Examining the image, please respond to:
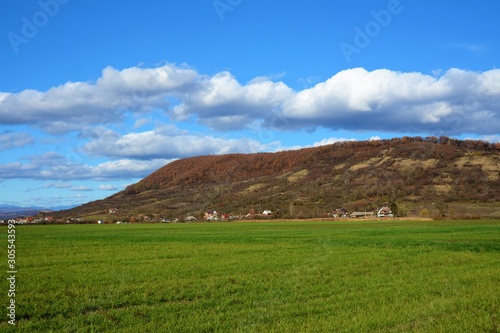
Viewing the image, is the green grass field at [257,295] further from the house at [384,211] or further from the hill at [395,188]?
the house at [384,211]

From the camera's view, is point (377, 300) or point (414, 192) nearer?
point (377, 300)

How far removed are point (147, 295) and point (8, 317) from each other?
4909mm

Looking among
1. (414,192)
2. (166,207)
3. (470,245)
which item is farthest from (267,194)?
(470,245)

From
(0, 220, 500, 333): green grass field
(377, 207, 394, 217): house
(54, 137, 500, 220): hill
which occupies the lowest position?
(0, 220, 500, 333): green grass field

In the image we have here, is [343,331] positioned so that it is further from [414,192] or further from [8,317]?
[414,192]

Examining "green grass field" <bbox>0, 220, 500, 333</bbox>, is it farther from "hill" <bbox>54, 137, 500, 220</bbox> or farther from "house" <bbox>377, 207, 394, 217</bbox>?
"house" <bbox>377, 207, 394, 217</bbox>

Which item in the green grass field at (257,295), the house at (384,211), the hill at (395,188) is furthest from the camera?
the hill at (395,188)

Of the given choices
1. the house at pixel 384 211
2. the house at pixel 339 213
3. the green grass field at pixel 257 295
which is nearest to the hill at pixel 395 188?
the house at pixel 339 213

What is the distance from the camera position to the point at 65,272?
23.5 metres

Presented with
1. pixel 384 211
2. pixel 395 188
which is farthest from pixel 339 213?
pixel 395 188

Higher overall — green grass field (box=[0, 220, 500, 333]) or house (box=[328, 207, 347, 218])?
house (box=[328, 207, 347, 218])

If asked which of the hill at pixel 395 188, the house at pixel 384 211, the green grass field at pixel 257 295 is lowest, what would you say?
the green grass field at pixel 257 295

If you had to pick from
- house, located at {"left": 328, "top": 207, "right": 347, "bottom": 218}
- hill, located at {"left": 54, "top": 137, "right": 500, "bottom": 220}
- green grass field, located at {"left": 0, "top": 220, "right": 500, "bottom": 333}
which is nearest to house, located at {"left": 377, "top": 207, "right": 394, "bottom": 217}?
hill, located at {"left": 54, "top": 137, "right": 500, "bottom": 220}

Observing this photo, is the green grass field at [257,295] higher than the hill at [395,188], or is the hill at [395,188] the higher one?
the hill at [395,188]
